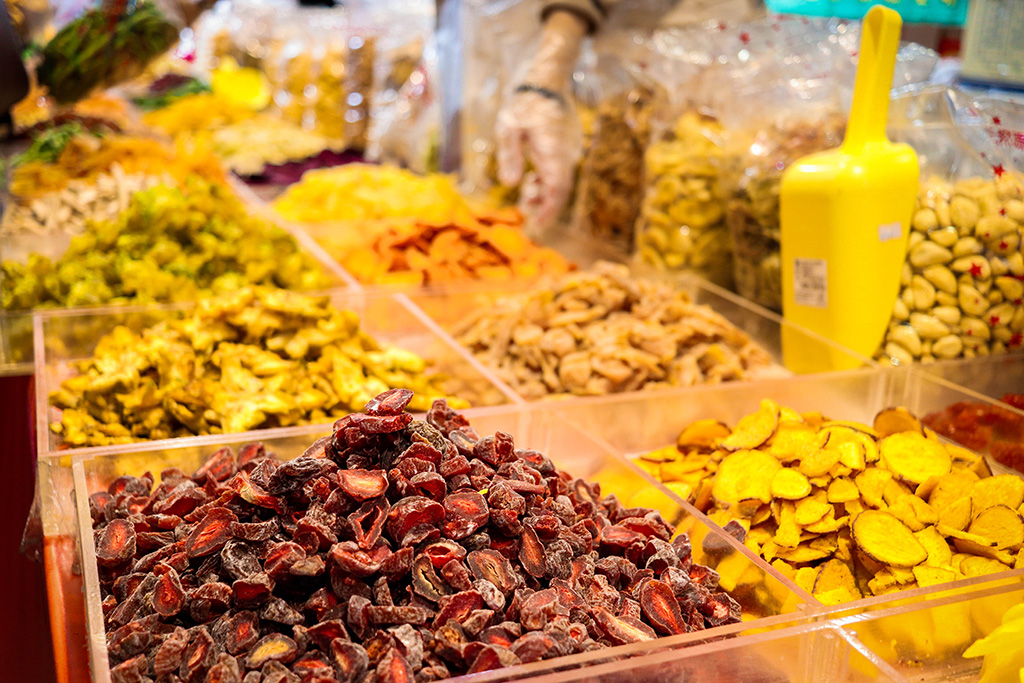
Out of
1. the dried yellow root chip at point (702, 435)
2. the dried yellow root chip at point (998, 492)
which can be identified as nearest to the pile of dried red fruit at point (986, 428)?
the dried yellow root chip at point (998, 492)

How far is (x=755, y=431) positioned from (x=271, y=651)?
27.2 inches

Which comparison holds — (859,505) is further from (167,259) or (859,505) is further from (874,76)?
(167,259)

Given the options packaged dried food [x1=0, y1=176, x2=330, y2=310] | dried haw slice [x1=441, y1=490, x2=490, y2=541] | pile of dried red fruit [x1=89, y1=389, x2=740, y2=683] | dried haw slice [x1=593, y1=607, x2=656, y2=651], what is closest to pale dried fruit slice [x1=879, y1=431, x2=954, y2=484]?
pile of dried red fruit [x1=89, y1=389, x2=740, y2=683]

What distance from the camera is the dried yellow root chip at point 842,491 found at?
1022 mm

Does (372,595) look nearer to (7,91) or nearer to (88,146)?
(7,91)

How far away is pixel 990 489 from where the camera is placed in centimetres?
104

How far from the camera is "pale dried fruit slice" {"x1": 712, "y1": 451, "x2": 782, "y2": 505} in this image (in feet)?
3.44

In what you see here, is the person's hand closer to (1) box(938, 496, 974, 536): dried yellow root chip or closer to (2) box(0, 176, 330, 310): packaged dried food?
(2) box(0, 176, 330, 310): packaged dried food

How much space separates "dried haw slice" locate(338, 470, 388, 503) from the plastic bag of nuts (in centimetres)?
102

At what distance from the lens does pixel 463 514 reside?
82 cm

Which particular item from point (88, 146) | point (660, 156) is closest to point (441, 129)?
point (88, 146)

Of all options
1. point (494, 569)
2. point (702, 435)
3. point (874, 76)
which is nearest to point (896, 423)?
point (702, 435)

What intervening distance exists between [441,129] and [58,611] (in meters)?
2.37

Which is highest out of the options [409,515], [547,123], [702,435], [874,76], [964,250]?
[874,76]
